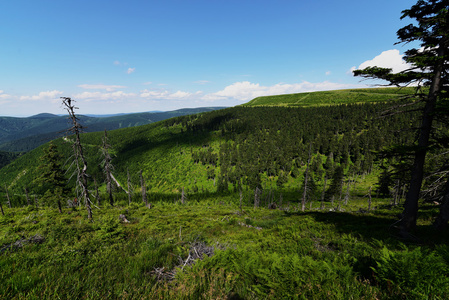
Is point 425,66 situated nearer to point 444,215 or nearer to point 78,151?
point 444,215

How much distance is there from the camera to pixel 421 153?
8344mm

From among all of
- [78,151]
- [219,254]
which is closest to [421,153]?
[219,254]

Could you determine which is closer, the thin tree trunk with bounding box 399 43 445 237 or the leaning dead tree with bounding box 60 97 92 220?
the thin tree trunk with bounding box 399 43 445 237

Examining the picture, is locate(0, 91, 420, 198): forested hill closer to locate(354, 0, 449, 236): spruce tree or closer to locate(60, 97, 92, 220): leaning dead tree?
locate(60, 97, 92, 220): leaning dead tree

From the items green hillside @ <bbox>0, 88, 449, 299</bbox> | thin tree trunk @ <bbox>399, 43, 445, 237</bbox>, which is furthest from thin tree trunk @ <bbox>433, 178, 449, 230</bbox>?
thin tree trunk @ <bbox>399, 43, 445, 237</bbox>

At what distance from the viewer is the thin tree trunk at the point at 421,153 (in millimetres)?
7891

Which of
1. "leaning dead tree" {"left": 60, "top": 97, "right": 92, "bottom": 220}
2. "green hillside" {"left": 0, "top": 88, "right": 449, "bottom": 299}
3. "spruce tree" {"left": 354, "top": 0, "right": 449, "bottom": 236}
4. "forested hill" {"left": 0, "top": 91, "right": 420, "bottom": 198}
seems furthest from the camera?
"forested hill" {"left": 0, "top": 91, "right": 420, "bottom": 198}

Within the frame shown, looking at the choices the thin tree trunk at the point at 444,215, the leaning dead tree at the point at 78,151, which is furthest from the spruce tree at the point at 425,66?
the leaning dead tree at the point at 78,151

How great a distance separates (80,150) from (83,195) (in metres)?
4.21

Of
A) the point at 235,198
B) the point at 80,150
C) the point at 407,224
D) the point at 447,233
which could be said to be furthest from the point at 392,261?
the point at 235,198

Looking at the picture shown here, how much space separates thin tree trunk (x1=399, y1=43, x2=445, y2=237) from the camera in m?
7.89

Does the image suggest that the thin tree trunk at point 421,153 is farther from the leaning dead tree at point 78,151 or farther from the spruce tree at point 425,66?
the leaning dead tree at point 78,151

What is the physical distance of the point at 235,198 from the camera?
336ft

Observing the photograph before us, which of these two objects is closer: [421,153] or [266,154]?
[421,153]
